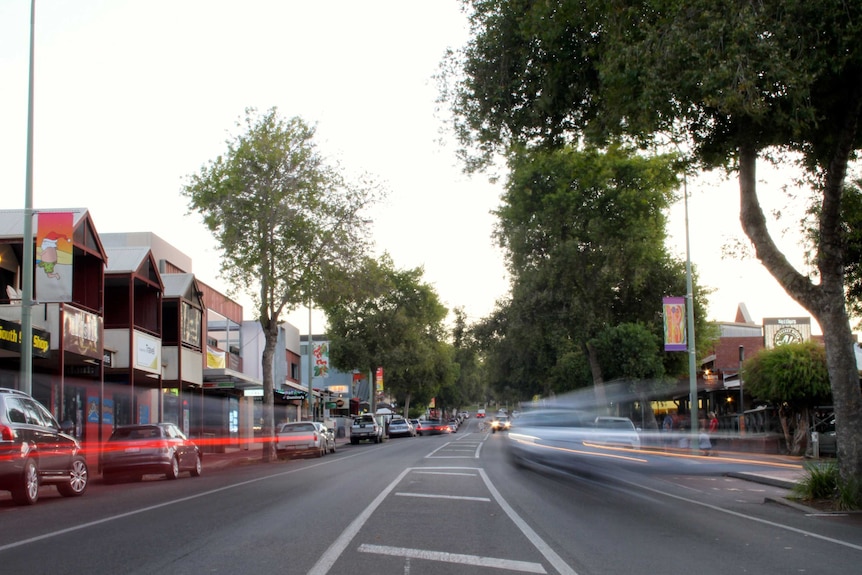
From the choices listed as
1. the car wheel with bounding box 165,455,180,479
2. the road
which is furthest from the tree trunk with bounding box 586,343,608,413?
the car wheel with bounding box 165,455,180,479

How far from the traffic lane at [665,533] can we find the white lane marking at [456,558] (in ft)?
1.54

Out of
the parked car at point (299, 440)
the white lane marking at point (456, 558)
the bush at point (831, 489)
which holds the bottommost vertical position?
the parked car at point (299, 440)

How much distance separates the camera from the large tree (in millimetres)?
11156

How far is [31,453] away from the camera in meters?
15.0

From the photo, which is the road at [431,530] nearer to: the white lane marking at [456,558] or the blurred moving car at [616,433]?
the white lane marking at [456,558]

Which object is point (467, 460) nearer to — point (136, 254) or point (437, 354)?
point (136, 254)

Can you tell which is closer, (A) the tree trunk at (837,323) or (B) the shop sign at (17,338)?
(A) the tree trunk at (837,323)

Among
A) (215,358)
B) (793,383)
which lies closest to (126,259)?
(215,358)

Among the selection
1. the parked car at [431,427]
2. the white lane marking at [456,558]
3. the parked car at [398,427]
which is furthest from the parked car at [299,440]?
the parked car at [431,427]

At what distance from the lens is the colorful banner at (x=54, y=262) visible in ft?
65.4

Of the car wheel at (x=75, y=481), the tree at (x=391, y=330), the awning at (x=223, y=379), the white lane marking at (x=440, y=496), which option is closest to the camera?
the white lane marking at (x=440, y=496)

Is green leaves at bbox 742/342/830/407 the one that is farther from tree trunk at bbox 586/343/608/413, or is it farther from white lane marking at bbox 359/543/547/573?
white lane marking at bbox 359/543/547/573

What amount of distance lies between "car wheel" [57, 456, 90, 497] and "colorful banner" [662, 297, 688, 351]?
21041 millimetres

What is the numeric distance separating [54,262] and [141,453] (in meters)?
5.23
